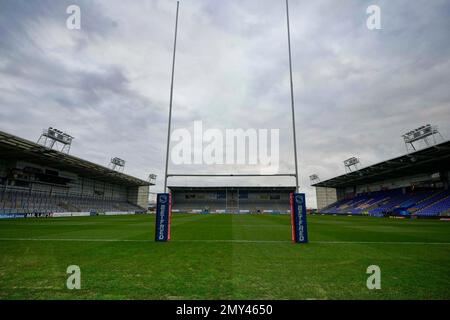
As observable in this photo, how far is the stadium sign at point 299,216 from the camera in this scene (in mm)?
9392

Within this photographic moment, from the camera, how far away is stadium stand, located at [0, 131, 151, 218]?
1275 inches

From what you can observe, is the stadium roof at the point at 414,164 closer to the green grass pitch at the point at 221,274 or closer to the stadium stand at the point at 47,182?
the green grass pitch at the point at 221,274

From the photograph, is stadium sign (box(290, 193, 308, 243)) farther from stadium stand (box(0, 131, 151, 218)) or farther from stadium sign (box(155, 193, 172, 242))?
stadium stand (box(0, 131, 151, 218))

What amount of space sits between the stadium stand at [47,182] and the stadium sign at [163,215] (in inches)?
1124

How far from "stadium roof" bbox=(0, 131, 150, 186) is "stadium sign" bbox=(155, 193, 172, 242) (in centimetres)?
2824

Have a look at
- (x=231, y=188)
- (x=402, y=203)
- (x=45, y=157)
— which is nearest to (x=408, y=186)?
(x=402, y=203)

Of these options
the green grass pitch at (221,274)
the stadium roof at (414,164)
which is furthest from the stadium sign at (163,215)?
the stadium roof at (414,164)

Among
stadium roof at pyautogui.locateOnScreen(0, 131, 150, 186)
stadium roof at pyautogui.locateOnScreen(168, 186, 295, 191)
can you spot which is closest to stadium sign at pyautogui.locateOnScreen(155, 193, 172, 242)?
stadium roof at pyautogui.locateOnScreen(0, 131, 150, 186)

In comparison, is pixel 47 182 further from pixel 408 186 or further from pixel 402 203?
pixel 408 186

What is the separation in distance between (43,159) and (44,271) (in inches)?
1631

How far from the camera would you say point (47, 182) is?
4209 cm

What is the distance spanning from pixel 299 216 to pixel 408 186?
1852 inches
